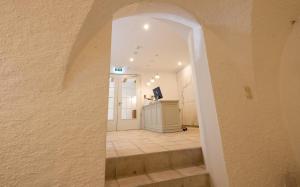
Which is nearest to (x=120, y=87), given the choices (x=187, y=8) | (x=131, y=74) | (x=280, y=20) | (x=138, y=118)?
(x=131, y=74)

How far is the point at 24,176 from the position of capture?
2.56 ft

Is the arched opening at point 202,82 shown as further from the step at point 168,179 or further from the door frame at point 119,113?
the door frame at point 119,113

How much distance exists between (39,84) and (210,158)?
1.66 m

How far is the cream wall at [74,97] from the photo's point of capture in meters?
0.82

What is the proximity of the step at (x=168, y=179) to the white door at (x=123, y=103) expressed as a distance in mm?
4262

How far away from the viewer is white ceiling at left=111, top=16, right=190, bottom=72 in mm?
3242

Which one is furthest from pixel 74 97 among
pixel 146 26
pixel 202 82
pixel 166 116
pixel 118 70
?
pixel 118 70

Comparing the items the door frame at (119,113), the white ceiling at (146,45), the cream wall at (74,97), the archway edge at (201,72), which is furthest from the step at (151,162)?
the door frame at (119,113)

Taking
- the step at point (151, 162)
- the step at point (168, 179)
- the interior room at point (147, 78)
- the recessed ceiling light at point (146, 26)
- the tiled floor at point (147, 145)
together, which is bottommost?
the step at point (168, 179)

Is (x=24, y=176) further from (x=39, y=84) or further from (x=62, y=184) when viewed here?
(x=39, y=84)

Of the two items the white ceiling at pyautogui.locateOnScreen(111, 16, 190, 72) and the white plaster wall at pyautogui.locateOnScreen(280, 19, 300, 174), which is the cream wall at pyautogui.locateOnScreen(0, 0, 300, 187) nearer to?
the white plaster wall at pyautogui.locateOnScreen(280, 19, 300, 174)

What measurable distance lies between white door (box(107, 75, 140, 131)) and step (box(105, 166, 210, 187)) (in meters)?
4.26

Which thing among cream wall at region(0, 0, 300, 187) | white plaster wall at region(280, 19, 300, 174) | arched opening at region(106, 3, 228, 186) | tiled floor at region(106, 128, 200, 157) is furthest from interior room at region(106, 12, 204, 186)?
white plaster wall at region(280, 19, 300, 174)

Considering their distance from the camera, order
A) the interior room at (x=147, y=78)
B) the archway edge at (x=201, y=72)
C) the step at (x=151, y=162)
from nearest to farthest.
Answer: the archway edge at (x=201, y=72) → the step at (x=151, y=162) → the interior room at (x=147, y=78)
